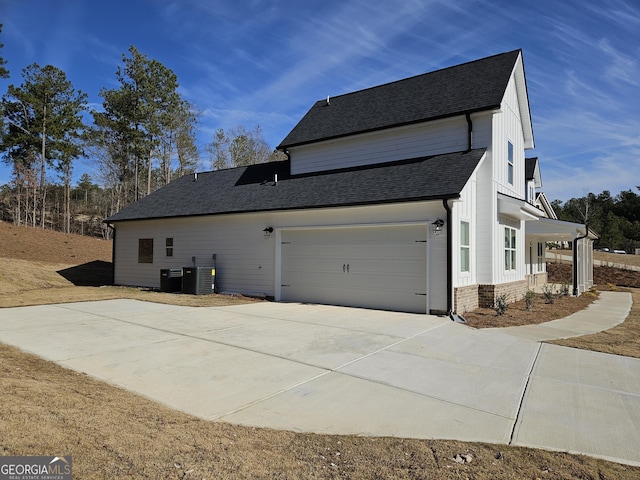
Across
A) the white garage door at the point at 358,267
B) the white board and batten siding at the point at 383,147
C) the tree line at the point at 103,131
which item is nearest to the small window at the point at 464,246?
the white garage door at the point at 358,267

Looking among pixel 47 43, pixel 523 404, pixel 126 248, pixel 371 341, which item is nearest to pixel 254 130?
pixel 126 248

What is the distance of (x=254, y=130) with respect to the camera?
130 ft

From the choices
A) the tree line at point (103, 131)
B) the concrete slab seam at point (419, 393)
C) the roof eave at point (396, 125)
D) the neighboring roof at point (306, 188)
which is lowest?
the concrete slab seam at point (419, 393)

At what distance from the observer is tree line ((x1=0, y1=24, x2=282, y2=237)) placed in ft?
101

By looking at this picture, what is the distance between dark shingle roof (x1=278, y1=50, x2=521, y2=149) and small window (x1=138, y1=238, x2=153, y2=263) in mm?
7259

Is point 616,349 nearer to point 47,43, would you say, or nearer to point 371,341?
point 371,341

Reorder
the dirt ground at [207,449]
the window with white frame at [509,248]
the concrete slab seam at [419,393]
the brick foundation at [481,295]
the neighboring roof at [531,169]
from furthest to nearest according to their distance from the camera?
the neighboring roof at [531,169] → the window with white frame at [509,248] → the brick foundation at [481,295] → the concrete slab seam at [419,393] → the dirt ground at [207,449]

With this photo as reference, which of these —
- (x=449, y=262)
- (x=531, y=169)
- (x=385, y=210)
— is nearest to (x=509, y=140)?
(x=385, y=210)

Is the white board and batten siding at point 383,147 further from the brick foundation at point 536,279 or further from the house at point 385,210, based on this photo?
the brick foundation at point 536,279

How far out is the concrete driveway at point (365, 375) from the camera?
3.78 metres

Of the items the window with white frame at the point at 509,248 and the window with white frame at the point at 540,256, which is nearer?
the window with white frame at the point at 509,248

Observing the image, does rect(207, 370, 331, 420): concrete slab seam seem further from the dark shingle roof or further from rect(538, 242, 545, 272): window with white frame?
rect(538, 242, 545, 272): window with white frame

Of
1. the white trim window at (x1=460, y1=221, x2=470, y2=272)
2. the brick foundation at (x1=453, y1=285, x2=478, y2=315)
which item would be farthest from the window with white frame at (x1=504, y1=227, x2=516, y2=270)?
the white trim window at (x1=460, y1=221, x2=470, y2=272)

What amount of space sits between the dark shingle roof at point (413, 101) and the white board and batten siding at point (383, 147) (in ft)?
1.05
